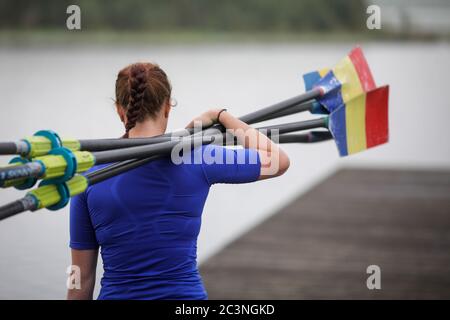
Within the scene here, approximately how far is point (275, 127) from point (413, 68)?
17045 mm

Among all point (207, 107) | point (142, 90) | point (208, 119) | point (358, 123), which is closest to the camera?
point (142, 90)

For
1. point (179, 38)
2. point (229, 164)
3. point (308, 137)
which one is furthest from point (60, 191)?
point (179, 38)

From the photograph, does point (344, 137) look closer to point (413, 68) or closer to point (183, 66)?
point (183, 66)

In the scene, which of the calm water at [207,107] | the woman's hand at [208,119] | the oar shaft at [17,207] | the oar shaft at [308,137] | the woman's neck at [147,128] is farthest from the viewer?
the calm water at [207,107]

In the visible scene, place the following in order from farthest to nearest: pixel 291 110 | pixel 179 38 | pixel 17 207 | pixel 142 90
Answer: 1. pixel 179 38
2. pixel 291 110
3. pixel 142 90
4. pixel 17 207

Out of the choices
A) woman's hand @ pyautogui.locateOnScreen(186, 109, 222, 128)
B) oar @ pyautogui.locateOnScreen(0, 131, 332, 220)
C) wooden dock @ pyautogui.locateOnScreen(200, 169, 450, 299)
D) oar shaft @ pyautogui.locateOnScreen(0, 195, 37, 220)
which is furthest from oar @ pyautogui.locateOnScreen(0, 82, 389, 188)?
wooden dock @ pyautogui.locateOnScreen(200, 169, 450, 299)

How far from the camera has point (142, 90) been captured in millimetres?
1961

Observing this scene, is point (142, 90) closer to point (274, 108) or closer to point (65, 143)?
point (65, 143)

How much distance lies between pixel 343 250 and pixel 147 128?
363cm

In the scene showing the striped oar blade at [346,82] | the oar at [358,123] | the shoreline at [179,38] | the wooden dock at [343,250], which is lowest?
the wooden dock at [343,250]

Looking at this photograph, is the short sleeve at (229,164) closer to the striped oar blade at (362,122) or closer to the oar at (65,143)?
the oar at (65,143)

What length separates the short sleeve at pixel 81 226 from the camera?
2021 mm

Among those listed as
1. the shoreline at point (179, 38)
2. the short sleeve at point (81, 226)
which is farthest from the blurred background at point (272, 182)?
the short sleeve at point (81, 226)

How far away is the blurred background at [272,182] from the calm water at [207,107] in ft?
0.06
